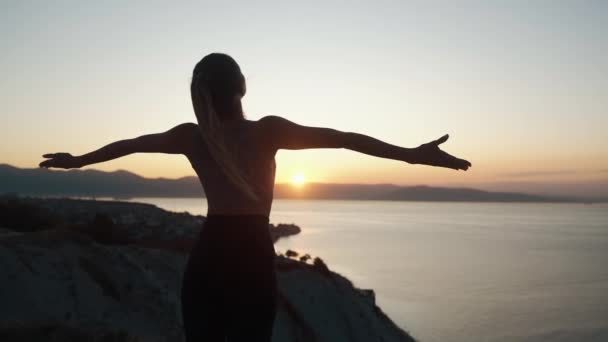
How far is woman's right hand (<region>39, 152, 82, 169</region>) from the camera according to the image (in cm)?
337

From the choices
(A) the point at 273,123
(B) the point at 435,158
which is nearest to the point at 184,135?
(A) the point at 273,123

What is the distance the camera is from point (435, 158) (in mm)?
2721

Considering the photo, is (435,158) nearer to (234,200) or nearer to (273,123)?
(273,123)

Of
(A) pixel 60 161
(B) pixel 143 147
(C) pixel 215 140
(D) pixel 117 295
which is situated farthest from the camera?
(D) pixel 117 295

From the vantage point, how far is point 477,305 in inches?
1895

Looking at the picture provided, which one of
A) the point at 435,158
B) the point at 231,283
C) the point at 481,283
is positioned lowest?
the point at 481,283

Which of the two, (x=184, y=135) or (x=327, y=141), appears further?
(x=184, y=135)

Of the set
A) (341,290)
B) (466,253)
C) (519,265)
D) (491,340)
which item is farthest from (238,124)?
(466,253)

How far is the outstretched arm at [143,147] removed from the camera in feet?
9.02

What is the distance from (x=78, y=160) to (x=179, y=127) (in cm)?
101

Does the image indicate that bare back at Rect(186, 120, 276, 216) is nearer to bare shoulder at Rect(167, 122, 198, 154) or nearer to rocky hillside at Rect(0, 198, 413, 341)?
bare shoulder at Rect(167, 122, 198, 154)

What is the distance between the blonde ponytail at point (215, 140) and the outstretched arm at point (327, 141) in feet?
0.77

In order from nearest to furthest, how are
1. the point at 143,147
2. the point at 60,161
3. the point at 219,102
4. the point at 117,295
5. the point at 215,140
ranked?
the point at 215,140 < the point at 219,102 < the point at 143,147 < the point at 60,161 < the point at 117,295

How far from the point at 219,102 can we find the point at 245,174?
447 mm
